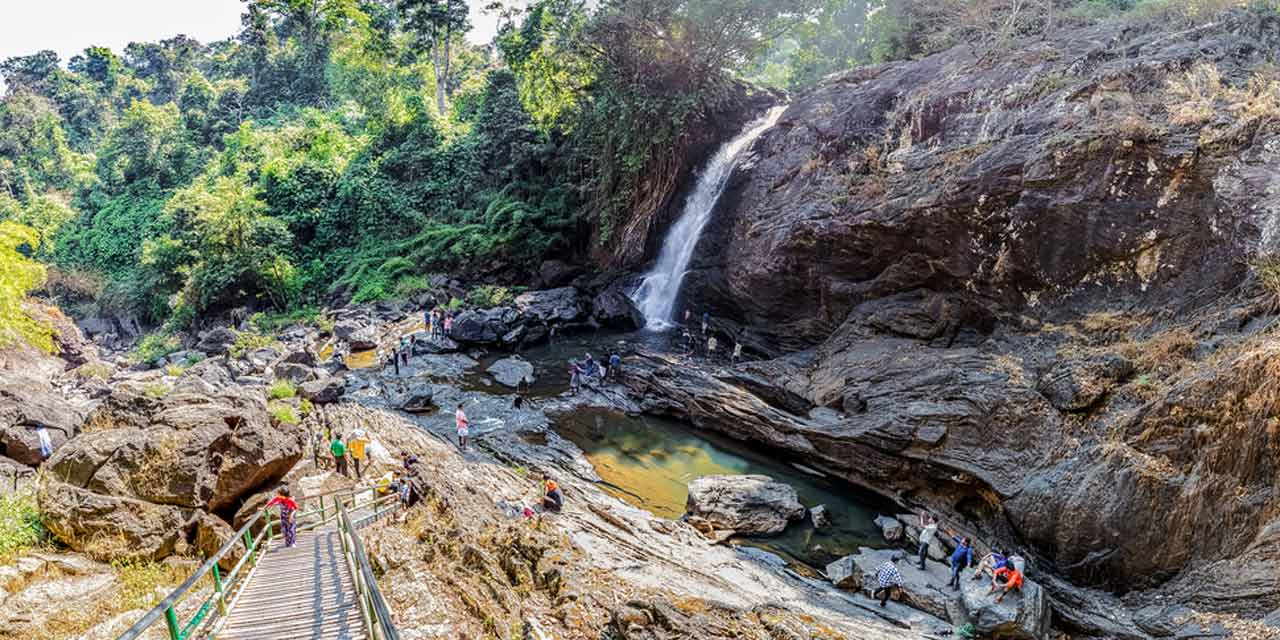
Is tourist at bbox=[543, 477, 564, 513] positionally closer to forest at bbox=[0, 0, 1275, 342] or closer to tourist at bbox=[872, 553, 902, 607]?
tourist at bbox=[872, 553, 902, 607]

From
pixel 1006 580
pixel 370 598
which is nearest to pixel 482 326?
pixel 1006 580

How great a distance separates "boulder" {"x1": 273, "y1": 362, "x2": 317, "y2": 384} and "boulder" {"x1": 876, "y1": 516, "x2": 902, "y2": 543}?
1909cm

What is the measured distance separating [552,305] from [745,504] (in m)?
18.3

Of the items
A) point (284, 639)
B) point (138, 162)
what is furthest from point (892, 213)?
point (138, 162)

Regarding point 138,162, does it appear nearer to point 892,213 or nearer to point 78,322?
point 78,322

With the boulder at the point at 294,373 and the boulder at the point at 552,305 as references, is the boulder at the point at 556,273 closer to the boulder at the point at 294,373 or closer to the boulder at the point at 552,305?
the boulder at the point at 552,305

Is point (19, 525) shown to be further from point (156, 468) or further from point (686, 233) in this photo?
point (686, 233)

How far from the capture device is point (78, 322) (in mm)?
39094

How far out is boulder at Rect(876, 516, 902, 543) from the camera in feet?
42.3

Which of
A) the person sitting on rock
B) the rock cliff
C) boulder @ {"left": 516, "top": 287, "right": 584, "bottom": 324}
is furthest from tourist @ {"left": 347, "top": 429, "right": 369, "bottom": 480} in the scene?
boulder @ {"left": 516, "top": 287, "right": 584, "bottom": 324}

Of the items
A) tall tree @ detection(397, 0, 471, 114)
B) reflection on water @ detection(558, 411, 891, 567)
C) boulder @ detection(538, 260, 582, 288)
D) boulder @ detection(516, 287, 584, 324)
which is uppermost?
tall tree @ detection(397, 0, 471, 114)

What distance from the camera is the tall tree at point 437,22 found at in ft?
143

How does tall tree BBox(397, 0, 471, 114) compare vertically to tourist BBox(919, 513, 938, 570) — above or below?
above

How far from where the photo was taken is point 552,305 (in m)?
29.8
